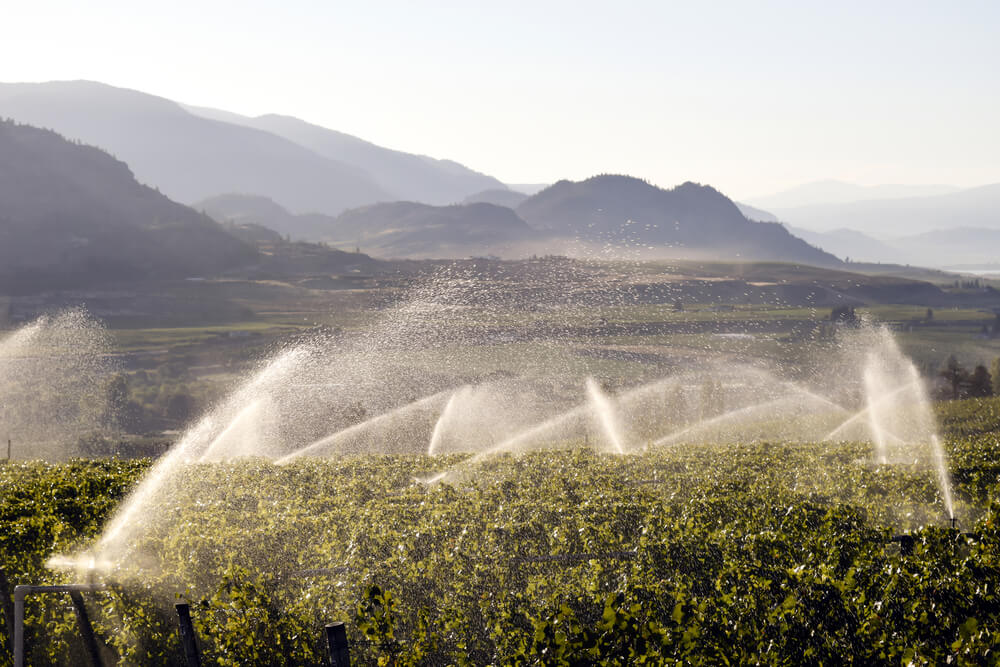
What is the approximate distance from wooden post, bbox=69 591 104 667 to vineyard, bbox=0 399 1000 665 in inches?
14.5

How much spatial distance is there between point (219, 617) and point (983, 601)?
555 inches

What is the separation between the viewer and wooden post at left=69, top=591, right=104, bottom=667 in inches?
684

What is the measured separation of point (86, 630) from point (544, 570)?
9.64 m

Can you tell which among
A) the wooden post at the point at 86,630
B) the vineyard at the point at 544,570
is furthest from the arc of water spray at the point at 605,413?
the wooden post at the point at 86,630

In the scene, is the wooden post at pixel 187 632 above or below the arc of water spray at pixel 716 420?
above

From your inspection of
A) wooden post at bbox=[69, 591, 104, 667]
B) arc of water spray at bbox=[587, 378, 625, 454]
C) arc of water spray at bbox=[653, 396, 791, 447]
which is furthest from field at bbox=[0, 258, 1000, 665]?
arc of water spray at bbox=[587, 378, 625, 454]

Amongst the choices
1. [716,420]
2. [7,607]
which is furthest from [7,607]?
[716,420]

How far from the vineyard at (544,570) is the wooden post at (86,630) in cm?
37

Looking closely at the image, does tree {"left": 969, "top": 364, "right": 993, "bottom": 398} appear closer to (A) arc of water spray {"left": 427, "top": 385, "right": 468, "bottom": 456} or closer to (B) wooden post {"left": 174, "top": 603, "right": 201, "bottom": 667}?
(A) arc of water spray {"left": 427, "top": 385, "right": 468, "bottom": 456}

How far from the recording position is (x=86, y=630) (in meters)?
17.5

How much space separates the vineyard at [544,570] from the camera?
41.8 ft

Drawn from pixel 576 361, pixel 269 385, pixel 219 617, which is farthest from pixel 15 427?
pixel 219 617

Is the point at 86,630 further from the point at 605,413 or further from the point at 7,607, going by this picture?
the point at 605,413

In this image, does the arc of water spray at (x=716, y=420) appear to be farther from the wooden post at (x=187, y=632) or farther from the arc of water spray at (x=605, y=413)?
the wooden post at (x=187, y=632)
